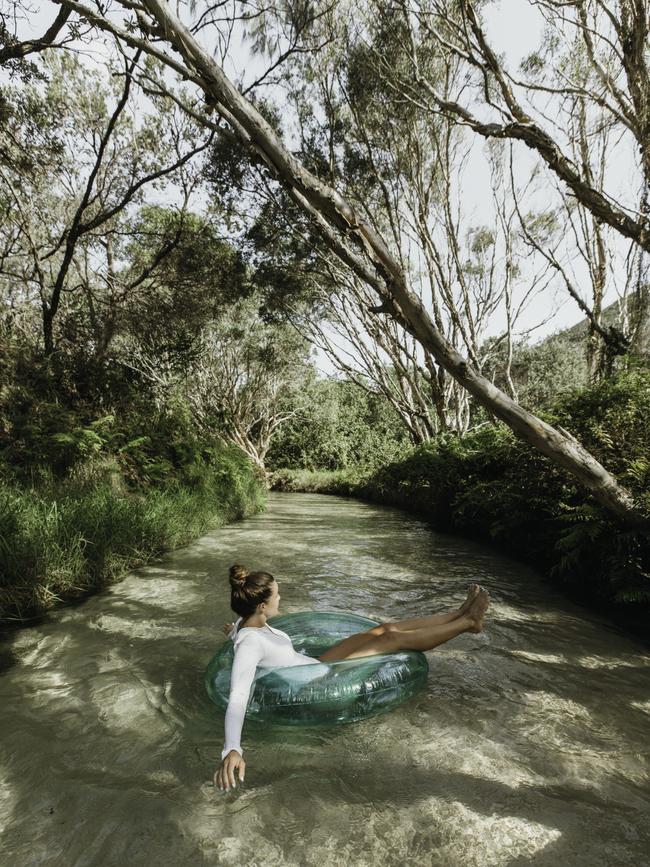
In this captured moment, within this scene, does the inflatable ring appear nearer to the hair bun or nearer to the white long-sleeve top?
the white long-sleeve top

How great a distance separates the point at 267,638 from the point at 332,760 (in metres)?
0.76

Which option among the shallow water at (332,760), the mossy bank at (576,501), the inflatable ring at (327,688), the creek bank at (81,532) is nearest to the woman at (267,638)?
the inflatable ring at (327,688)

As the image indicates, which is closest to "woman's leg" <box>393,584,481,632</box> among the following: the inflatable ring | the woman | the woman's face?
the woman

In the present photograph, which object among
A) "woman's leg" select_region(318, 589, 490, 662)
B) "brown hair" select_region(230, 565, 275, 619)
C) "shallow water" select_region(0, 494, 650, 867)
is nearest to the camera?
"shallow water" select_region(0, 494, 650, 867)

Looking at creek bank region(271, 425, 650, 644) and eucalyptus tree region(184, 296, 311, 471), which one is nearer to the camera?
creek bank region(271, 425, 650, 644)

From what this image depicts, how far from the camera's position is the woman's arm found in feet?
6.81

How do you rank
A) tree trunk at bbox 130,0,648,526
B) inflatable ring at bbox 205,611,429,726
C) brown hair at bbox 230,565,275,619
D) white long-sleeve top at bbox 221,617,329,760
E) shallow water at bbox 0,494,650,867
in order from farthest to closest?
tree trunk at bbox 130,0,648,526, brown hair at bbox 230,565,275,619, inflatable ring at bbox 205,611,429,726, white long-sleeve top at bbox 221,617,329,760, shallow water at bbox 0,494,650,867

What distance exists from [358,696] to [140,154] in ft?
45.0

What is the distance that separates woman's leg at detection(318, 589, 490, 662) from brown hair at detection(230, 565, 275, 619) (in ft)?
2.55

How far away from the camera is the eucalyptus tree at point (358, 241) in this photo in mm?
3719

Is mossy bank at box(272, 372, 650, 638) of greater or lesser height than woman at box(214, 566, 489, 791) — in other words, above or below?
above

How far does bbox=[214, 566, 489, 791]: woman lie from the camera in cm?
229

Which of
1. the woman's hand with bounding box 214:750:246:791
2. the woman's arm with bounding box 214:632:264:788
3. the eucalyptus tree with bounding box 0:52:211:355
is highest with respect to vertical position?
the eucalyptus tree with bounding box 0:52:211:355

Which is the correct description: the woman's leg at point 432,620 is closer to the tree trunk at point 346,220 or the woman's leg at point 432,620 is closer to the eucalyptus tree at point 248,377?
the tree trunk at point 346,220
